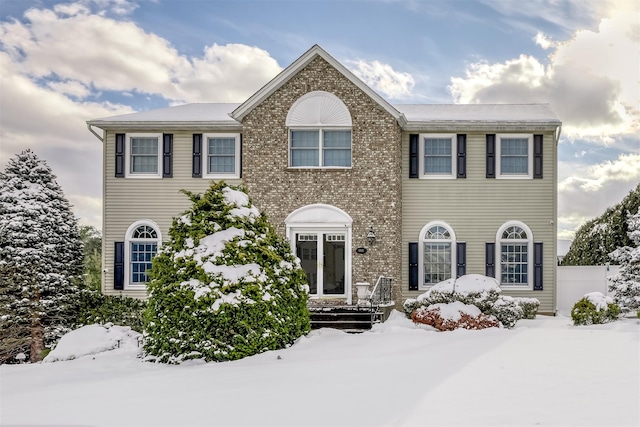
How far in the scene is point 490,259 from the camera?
19.6 metres

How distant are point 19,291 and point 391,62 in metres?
13.6

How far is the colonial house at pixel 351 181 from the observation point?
18531 mm

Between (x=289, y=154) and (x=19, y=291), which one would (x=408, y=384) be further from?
(x=19, y=291)

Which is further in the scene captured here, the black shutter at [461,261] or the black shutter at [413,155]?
the black shutter at [413,155]

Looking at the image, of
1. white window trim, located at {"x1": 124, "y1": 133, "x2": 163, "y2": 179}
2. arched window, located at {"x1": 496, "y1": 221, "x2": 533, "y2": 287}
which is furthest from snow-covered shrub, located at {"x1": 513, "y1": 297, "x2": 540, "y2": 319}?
white window trim, located at {"x1": 124, "y1": 133, "x2": 163, "y2": 179}

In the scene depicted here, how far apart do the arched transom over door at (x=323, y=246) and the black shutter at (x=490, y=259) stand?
464 cm

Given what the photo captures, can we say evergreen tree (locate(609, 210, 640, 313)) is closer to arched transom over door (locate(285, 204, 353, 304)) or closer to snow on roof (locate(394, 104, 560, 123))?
snow on roof (locate(394, 104, 560, 123))

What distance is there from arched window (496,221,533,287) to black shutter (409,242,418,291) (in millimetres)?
2671

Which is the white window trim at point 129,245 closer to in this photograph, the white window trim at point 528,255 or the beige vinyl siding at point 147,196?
the beige vinyl siding at point 147,196

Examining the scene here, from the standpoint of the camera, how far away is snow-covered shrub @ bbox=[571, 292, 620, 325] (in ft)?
52.4

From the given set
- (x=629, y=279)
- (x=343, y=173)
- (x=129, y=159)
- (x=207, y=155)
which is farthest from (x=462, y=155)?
(x=129, y=159)

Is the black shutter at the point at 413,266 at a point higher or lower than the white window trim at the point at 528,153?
lower

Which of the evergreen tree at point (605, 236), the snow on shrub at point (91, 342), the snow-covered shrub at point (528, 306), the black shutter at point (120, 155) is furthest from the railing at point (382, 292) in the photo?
the evergreen tree at point (605, 236)

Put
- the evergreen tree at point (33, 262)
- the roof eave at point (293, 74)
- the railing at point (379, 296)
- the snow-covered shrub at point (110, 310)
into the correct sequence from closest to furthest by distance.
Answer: the railing at point (379, 296), the snow-covered shrub at point (110, 310), the roof eave at point (293, 74), the evergreen tree at point (33, 262)
